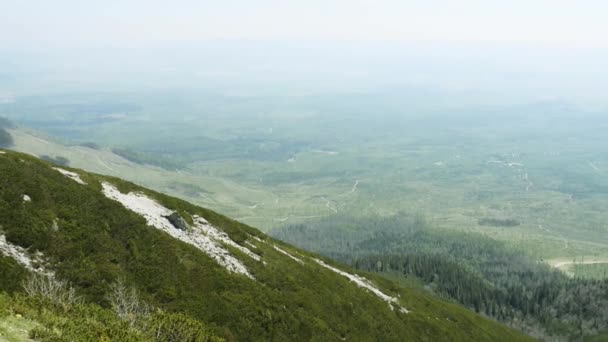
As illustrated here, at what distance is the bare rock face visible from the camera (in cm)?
5722

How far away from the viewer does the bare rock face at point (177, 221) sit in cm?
5722

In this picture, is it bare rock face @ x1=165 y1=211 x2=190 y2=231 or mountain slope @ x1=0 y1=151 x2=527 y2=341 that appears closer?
mountain slope @ x1=0 y1=151 x2=527 y2=341

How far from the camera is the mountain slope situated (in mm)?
39219

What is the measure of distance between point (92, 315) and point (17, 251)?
513 inches

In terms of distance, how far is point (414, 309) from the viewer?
79.1 m

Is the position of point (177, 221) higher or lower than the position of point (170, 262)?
higher

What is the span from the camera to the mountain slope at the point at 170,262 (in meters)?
39.2

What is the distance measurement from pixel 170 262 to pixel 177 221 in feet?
37.7

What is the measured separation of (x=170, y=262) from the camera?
153 ft

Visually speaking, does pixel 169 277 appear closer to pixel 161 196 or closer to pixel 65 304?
pixel 65 304

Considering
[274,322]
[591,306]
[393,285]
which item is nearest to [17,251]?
[274,322]

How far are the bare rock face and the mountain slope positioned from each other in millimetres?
122

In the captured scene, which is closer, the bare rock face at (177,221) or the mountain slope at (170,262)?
the mountain slope at (170,262)

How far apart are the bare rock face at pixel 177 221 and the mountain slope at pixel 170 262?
12cm
